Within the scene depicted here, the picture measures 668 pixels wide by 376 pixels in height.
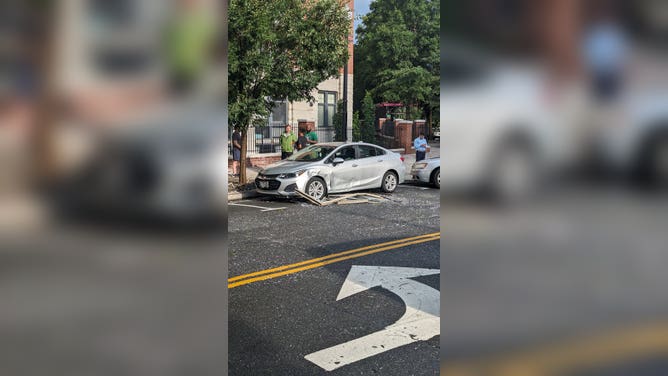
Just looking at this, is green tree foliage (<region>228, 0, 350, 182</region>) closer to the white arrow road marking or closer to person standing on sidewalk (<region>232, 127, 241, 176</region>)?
person standing on sidewalk (<region>232, 127, 241, 176</region>)

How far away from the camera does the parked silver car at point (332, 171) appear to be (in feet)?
45.5

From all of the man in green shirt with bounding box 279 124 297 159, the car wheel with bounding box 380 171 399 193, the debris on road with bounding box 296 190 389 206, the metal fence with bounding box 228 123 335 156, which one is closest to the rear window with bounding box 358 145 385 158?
the car wheel with bounding box 380 171 399 193

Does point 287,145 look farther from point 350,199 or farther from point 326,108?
point 326,108

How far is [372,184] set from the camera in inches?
605

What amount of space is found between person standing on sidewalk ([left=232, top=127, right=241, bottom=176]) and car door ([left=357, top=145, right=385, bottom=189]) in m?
3.76

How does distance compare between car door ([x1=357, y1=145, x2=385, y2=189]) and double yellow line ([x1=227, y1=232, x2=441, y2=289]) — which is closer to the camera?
double yellow line ([x1=227, y1=232, x2=441, y2=289])

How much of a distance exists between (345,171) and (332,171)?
0.47 m
